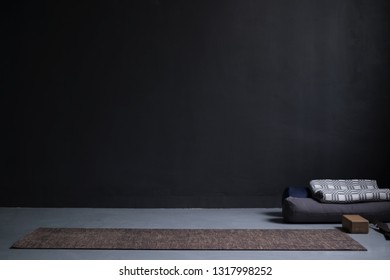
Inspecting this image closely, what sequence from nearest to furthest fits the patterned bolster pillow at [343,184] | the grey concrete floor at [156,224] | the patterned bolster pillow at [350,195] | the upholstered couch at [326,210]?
the grey concrete floor at [156,224] → the upholstered couch at [326,210] → the patterned bolster pillow at [350,195] → the patterned bolster pillow at [343,184]

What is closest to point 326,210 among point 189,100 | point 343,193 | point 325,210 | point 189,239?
point 325,210

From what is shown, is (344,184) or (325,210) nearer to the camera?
(325,210)

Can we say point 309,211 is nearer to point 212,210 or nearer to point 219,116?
point 212,210

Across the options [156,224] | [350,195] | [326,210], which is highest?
[350,195]

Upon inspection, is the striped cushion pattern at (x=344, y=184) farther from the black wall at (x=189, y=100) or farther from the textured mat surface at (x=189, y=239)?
the textured mat surface at (x=189, y=239)

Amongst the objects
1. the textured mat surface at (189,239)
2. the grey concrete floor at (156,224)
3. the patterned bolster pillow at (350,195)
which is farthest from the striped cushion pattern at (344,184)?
the textured mat surface at (189,239)

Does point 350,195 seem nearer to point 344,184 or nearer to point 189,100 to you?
point 344,184

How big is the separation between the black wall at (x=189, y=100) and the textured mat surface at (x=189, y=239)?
163cm

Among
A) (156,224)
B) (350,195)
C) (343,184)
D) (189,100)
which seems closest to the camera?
(156,224)

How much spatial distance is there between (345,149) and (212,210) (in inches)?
67.8

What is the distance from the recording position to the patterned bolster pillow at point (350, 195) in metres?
5.56

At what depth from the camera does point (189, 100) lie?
669 cm

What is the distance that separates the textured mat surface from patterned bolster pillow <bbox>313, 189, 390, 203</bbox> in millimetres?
526

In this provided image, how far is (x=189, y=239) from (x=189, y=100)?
2.42 metres
